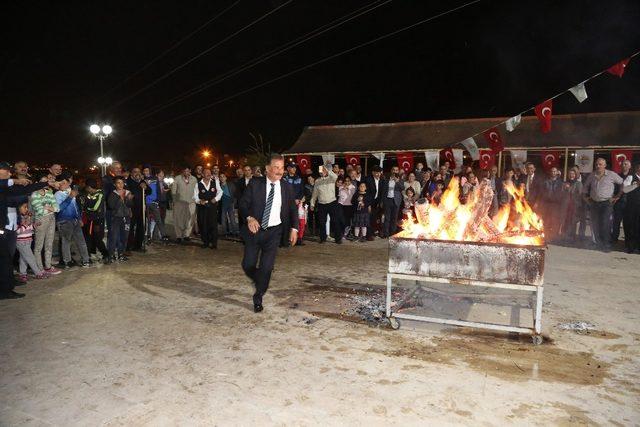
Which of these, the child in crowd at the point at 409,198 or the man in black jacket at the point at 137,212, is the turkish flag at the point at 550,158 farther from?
the man in black jacket at the point at 137,212

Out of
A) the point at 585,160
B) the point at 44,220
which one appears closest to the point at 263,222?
the point at 44,220

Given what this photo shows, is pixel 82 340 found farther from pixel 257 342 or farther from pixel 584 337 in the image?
pixel 584 337

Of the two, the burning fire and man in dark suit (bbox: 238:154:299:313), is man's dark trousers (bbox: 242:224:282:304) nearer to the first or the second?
man in dark suit (bbox: 238:154:299:313)

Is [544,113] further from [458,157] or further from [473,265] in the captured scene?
[458,157]

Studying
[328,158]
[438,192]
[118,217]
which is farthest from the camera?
[328,158]

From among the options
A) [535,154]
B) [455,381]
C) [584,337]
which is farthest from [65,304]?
[535,154]

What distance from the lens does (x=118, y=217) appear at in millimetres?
9055

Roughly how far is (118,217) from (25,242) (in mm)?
1956

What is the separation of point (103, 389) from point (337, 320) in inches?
105

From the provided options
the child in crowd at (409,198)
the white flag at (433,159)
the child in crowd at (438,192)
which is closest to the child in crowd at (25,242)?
the child in crowd at (409,198)

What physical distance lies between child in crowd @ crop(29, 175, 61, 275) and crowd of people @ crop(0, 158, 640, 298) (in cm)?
2

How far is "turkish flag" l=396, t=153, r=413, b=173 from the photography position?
60.8ft

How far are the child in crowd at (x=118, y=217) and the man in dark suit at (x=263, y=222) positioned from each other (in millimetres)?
4269

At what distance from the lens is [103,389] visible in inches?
143
